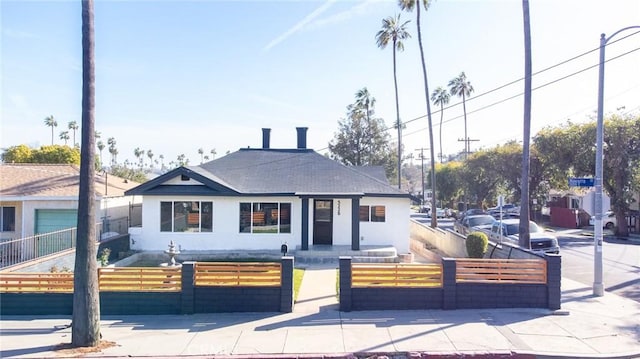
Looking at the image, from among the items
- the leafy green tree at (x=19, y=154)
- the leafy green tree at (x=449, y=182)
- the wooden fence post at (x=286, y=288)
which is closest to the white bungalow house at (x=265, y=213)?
the wooden fence post at (x=286, y=288)

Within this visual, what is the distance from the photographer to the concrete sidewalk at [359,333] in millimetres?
7801

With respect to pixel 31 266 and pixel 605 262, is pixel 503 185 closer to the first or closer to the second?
pixel 605 262

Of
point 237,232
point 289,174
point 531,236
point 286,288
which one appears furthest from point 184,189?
point 531,236

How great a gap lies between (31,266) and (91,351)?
17.8 ft

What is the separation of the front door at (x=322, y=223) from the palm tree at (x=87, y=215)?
11.0 metres

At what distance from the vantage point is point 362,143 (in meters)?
45.3

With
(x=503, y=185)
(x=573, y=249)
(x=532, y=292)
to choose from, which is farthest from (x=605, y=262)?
(x=503, y=185)

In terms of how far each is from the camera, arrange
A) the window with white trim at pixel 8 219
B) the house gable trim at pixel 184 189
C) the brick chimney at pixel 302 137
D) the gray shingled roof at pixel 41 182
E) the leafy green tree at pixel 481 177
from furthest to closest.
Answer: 1. the leafy green tree at pixel 481 177
2. the brick chimney at pixel 302 137
3. the window with white trim at pixel 8 219
4. the house gable trim at pixel 184 189
5. the gray shingled roof at pixel 41 182

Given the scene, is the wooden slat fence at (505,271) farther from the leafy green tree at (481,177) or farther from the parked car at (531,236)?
the leafy green tree at (481,177)

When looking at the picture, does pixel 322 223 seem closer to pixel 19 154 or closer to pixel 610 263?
pixel 610 263

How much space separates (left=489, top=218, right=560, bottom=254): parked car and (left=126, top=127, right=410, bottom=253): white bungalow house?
4.71 m

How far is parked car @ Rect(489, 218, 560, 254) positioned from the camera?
56.1ft

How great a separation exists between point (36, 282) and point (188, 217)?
807cm

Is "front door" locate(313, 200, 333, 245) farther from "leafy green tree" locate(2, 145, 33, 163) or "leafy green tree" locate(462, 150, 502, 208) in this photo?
"leafy green tree" locate(2, 145, 33, 163)
